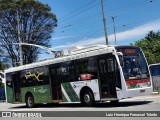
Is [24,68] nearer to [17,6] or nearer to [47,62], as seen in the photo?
[47,62]

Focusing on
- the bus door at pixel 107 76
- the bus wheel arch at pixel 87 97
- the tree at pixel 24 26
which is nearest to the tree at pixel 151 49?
the tree at pixel 24 26

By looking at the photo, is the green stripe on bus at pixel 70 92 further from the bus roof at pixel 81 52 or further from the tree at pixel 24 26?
the tree at pixel 24 26

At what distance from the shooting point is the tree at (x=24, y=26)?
53.6 meters

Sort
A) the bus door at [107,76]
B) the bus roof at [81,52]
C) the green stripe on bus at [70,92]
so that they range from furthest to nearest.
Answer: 1. the green stripe on bus at [70,92]
2. the bus roof at [81,52]
3. the bus door at [107,76]

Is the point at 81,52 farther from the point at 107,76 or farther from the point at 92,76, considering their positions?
the point at 107,76

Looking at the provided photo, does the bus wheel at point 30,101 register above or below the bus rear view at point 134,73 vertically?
below

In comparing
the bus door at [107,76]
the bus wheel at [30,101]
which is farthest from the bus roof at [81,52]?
the bus wheel at [30,101]

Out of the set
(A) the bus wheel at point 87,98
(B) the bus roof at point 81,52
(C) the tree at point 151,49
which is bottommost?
(A) the bus wheel at point 87,98

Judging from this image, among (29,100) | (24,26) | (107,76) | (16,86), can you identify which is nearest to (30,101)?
(29,100)

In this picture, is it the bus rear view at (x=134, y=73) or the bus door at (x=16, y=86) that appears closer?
the bus rear view at (x=134, y=73)

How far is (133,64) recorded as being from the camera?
17.8 m

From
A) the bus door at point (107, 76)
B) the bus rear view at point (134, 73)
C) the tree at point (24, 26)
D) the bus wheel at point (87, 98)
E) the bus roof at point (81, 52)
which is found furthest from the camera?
the tree at point (24, 26)

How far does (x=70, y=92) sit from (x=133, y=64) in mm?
4023

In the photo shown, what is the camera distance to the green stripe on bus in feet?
64.7
